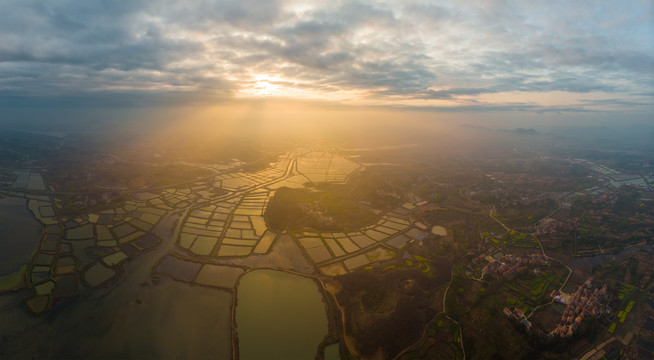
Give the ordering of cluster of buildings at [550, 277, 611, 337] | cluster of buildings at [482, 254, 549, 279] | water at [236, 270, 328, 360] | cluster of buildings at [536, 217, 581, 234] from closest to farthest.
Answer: water at [236, 270, 328, 360] → cluster of buildings at [550, 277, 611, 337] → cluster of buildings at [482, 254, 549, 279] → cluster of buildings at [536, 217, 581, 234]

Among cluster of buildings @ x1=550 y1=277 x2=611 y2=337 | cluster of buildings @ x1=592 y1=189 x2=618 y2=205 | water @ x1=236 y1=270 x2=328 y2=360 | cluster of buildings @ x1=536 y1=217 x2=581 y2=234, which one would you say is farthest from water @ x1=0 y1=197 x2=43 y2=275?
cluster of buildings @ x1=592 y1=189 x2=618 y2=205

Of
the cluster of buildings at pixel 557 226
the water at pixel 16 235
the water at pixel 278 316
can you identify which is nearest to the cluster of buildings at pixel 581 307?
the cluster of buildings at pixel 557 226

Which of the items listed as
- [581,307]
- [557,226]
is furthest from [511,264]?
[557,226]

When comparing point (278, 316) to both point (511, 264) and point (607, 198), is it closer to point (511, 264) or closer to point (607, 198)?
point (511, 264)

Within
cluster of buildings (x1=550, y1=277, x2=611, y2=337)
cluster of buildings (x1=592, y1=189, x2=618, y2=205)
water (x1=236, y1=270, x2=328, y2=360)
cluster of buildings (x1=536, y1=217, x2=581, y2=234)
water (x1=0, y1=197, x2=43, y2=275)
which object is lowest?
water (x1=236, y1=270, x2=328, y2=360)

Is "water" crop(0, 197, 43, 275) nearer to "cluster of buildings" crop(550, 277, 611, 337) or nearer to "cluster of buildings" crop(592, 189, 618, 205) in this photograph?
"cluster of buildings" crop(550, 277, 611, 337)

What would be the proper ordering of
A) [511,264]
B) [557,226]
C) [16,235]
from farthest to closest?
[557,226], [16,235], [511,264]

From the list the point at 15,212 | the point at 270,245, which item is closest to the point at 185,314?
the point at 270,245
